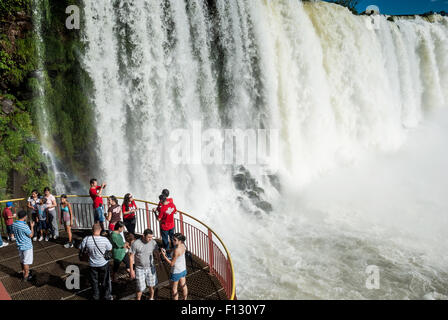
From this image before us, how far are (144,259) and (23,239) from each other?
2968mm

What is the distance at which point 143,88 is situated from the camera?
559 inches

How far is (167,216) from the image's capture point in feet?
22.7

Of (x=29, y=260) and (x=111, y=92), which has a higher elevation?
(x=111, y=92)

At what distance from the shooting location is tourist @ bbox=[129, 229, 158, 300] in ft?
16.8

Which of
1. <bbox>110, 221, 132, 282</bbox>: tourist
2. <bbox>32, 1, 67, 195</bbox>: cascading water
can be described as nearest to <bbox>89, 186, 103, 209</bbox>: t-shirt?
<bbox>110, 221, 132, 282</bbox>: tourist

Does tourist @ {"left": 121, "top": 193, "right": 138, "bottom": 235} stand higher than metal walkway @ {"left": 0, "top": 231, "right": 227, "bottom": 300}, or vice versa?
tourist @ {"left": 121, "top": 193, "right": 138, "bottom": 235}

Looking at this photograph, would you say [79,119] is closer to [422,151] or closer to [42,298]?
[42,298]

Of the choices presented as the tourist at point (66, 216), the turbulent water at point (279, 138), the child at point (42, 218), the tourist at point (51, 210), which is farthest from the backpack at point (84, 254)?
the turbulent water at point (279, 138)

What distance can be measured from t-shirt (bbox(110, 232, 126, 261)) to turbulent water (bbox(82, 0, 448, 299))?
5.18 m

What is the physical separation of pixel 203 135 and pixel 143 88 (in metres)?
4.39

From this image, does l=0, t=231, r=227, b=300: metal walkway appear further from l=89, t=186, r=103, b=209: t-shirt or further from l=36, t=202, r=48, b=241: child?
l=89, t=186, r=103, b=209: t-shirt

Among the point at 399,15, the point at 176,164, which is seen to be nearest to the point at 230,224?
the point at 176,164

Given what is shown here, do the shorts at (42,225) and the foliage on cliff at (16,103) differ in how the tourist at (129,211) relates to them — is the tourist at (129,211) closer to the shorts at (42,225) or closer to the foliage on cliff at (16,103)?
the shorts at (42,225)
